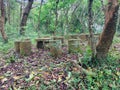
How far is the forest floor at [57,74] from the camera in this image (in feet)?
15.2

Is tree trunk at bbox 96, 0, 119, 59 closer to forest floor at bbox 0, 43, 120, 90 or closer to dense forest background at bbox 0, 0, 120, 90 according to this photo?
dense forest background at bbox 0, 0, 120, 90

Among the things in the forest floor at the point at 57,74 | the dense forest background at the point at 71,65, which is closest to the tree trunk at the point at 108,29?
the dense forest background at the point at 71,65

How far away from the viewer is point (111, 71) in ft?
18.1

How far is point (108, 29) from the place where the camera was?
5461 mm

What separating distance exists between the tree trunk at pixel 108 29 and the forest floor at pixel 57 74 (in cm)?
35

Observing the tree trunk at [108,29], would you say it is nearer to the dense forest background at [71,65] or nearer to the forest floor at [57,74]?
the dense forest background at [71,65]

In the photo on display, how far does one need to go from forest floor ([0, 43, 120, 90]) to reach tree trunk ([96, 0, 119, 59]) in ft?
1.13

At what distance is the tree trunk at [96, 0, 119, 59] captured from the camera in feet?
17.4

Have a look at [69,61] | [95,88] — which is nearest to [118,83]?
[95,88]

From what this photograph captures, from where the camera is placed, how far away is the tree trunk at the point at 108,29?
209 inches

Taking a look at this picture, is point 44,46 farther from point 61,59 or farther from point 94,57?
point 94,57

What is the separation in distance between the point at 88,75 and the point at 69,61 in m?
0.76

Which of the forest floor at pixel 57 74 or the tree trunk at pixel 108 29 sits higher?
the tree trunk at pixel 108 29

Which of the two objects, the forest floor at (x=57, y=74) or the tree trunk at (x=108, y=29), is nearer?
the forest floor at (x=57, y=74)
